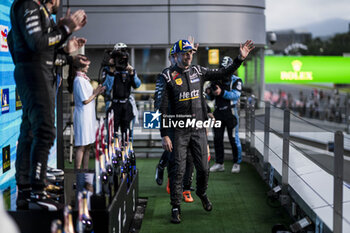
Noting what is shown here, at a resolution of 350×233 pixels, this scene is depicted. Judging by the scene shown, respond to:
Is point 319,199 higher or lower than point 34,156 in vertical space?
lower

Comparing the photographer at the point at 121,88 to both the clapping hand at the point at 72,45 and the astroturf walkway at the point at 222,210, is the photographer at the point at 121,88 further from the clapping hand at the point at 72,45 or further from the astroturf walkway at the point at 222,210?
the clapping hand at the point at 72,45

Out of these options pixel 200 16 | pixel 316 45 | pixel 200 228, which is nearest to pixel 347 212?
pixel 200 228

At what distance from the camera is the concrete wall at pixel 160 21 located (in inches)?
462

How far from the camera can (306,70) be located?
19.8 m

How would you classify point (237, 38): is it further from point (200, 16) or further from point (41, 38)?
point (41, 38)

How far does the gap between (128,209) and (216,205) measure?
143 cm

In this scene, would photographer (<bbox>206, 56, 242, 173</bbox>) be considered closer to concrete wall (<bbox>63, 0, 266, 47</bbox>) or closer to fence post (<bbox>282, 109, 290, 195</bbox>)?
fence post (<bbox>282, 109, 290, 195</bbox>)

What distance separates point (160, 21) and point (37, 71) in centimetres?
935

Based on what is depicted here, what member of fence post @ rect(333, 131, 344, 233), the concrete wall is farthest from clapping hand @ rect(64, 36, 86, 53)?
the concrete wall

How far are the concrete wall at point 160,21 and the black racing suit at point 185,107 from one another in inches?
285

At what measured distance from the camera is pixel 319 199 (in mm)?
3896

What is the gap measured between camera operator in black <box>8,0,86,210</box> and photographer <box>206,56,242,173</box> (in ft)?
12.5

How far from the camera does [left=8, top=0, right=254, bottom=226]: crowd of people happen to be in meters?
2.91

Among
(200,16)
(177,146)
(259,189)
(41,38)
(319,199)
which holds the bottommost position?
(259,189)
